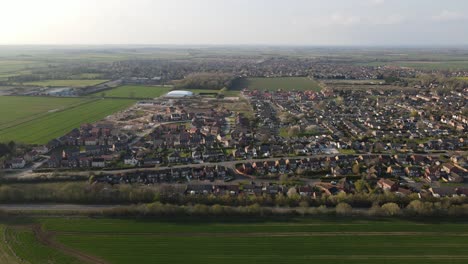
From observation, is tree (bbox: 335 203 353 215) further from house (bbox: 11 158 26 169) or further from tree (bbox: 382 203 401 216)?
house (bbox: 11 158 26 169)

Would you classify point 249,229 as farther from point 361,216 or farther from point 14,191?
point 14,191

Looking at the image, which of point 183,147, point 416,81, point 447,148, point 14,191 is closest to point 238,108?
point 183,147

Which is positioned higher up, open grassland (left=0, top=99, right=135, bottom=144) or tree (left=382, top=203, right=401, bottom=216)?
open grassland (left=0, top=99, right=135, bottom=144)

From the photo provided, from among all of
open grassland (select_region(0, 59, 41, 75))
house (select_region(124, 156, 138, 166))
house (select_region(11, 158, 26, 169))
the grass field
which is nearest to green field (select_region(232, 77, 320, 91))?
the grass field

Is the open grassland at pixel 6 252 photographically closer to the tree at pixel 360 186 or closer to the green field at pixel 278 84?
the tree at pixel 360 186

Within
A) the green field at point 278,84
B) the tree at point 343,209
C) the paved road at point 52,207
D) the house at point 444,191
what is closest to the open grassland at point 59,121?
the paved road at point 52,207
